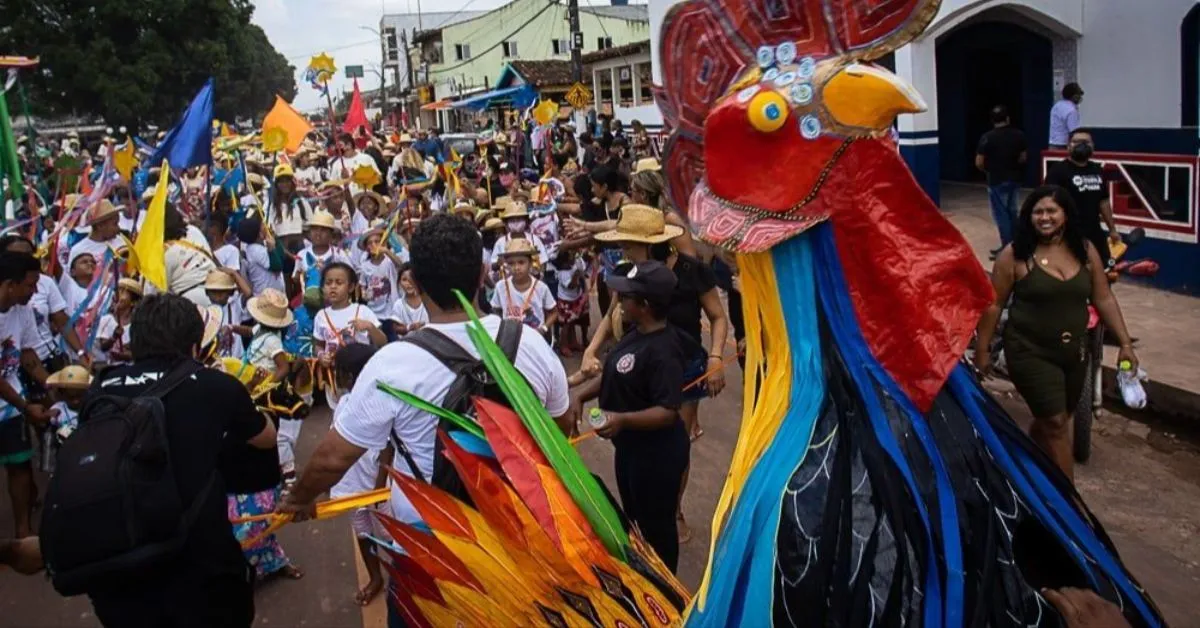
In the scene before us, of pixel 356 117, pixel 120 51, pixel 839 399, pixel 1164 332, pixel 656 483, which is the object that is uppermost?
pixel 120 51

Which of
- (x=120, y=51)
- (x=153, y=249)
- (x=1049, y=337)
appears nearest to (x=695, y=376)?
(x=1049, y=337)

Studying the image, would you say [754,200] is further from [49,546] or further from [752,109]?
[49,546]

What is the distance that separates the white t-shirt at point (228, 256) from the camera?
771 centimetres

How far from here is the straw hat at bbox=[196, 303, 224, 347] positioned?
4812 mm

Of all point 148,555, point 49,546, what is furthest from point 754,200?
point 49,546

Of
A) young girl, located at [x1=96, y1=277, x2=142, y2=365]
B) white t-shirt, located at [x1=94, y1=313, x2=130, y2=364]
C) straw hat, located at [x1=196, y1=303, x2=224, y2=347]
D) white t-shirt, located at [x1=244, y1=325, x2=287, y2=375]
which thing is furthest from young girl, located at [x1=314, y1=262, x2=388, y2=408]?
white t-shirt, located at [x1=94, y1=313, x2=130, y2=364]

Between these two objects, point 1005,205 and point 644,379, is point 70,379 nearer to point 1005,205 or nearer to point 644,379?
point 644,379

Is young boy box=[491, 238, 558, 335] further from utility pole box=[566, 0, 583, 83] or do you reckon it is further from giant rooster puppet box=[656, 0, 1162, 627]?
utility pole box=[566, 0, 583, 83]

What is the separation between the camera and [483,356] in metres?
2.45

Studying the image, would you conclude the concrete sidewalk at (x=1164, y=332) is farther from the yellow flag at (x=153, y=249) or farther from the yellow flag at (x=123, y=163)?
the yellow flag at (x=123, y=163)

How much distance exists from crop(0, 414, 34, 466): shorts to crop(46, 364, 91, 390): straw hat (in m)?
0.59

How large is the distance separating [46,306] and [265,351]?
1.68 meters

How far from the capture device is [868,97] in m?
1.75

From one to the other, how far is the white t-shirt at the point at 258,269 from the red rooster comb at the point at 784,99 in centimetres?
680
